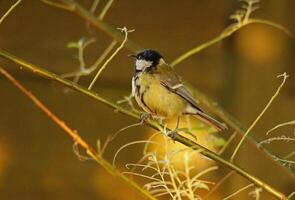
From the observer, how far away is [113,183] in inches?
119

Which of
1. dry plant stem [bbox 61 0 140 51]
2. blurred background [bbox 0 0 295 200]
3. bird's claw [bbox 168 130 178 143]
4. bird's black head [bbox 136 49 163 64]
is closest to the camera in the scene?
bird's claw [bbox 168 130 178 143]

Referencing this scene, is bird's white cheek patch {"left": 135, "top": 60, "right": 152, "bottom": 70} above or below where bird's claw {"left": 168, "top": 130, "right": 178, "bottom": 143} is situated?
below

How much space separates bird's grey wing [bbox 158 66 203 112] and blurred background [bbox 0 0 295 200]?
0.66 meters

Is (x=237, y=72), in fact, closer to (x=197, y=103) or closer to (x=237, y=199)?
(x=237, y=199)

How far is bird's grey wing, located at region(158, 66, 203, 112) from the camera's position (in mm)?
2199

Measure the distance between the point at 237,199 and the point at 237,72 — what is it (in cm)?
49

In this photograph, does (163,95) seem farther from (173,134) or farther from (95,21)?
(173,134)

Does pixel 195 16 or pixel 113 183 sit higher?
pixel 195 16

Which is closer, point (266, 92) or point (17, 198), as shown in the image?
point (17, 198)

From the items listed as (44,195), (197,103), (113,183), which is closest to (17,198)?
(44,195)

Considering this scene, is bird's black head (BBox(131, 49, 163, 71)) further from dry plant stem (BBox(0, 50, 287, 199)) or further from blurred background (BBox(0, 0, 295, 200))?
dry plant stem (BBox(0, 50, 287, 199))

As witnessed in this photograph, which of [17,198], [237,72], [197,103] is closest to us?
[197,103]

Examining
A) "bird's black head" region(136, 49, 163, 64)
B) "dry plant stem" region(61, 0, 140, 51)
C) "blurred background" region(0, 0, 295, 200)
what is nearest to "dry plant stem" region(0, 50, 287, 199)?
"dry plant stem" region(61, 0, 140, 51)

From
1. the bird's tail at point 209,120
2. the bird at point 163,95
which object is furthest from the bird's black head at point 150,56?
the bird's tail at point 209,120
